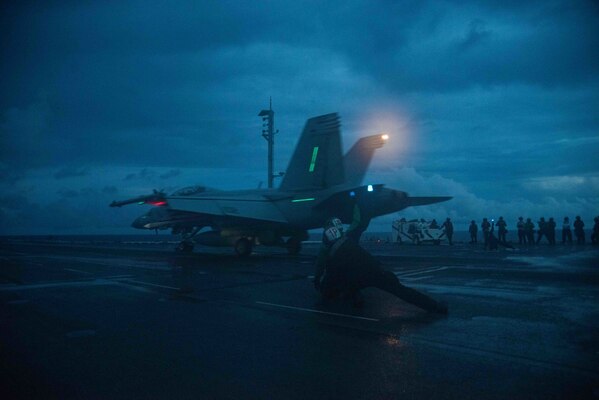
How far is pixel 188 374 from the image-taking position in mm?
4574

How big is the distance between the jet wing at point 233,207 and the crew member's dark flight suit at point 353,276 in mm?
12629

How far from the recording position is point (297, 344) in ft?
18.5

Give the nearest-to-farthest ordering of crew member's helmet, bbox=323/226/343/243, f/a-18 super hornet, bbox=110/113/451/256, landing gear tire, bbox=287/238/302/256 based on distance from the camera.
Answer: crew member's helmet, bbox=323/226/343/243, f/a-18 super hornet, bbox=110/113/451/256, landing gear tire, bbox=287/238/302/256

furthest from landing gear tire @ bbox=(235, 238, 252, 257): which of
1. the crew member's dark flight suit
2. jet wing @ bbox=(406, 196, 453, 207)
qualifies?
the crew member's dark flight suit

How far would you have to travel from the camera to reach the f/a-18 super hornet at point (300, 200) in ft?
61.8

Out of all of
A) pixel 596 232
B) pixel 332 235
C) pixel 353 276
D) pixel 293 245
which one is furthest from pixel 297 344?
pixel 596 232

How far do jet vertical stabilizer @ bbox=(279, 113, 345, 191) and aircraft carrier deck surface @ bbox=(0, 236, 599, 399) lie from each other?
9.88 metres

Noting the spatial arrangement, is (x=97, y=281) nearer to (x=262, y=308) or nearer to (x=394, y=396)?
(x=262, y=308)

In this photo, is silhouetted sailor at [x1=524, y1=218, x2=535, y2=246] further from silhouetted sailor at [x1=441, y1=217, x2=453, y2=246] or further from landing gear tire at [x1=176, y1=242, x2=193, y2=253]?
landing gear tire at [x1=176, y1=242, x2=193, y2=253]

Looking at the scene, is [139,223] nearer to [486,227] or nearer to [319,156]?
[319,156]

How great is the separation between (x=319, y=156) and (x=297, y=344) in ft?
48.2

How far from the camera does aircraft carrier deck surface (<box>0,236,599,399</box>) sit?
413cm

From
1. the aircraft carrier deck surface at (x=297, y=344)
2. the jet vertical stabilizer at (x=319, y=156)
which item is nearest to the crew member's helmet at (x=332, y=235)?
the aircraft carrier deck surface at (x=297, y=344)

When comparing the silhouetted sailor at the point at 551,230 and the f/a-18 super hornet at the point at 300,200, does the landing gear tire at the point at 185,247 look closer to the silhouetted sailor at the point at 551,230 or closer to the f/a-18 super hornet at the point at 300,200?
the f/a-18 super hornet at the point at 300,200
